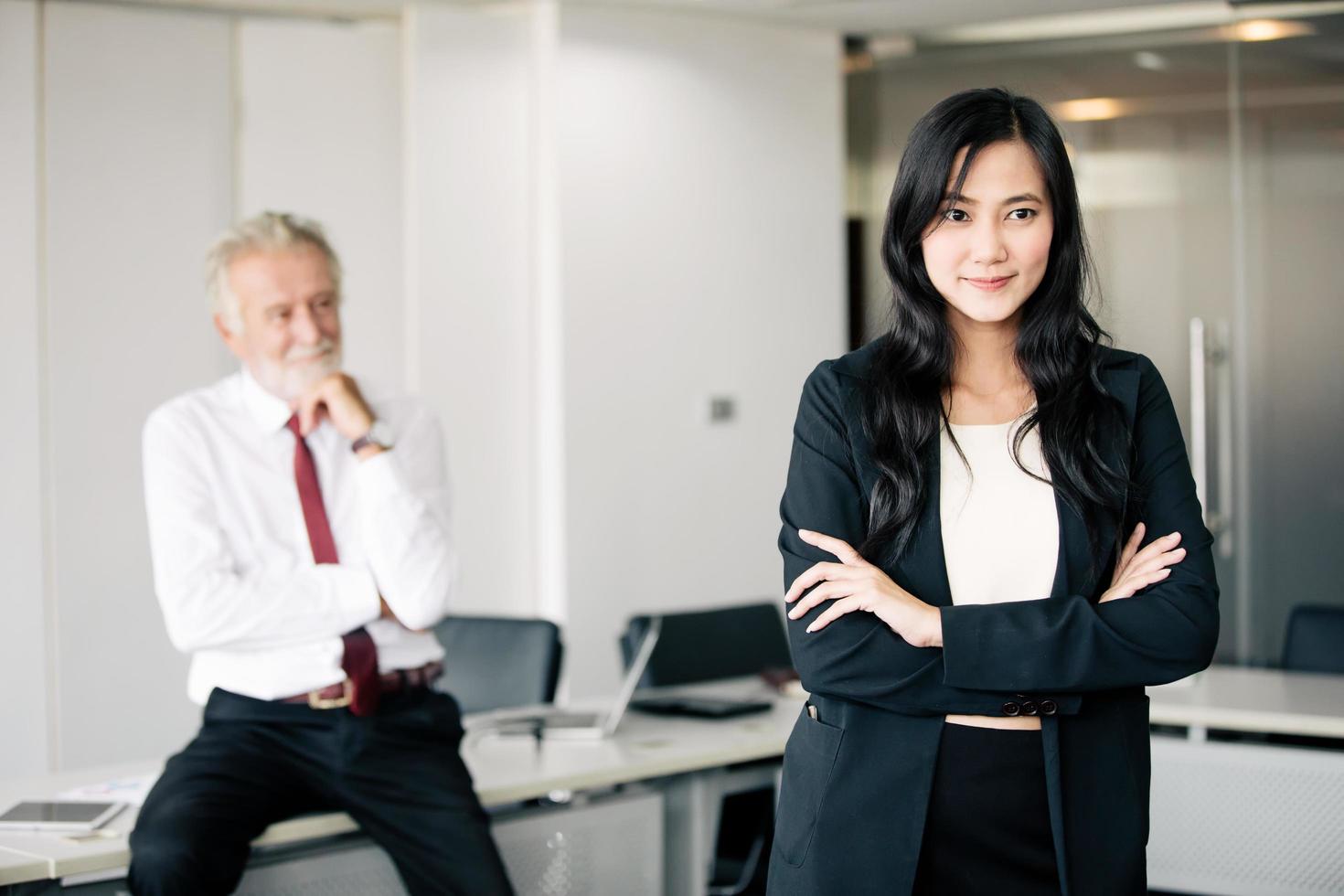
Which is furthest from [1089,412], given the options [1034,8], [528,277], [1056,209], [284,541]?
[1034,8]

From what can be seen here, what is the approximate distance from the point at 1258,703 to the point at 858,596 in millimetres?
2061

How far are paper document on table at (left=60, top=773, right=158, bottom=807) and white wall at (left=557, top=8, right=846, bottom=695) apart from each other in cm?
293

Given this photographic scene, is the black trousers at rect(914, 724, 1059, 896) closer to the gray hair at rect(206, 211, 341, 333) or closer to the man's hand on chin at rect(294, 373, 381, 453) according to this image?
the man's hand on chin at rect(294, 373, 381, 453)

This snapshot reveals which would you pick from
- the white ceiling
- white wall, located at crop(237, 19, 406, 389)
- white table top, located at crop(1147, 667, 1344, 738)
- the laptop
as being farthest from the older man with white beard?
the white ceiling

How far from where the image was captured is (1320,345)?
568 cm

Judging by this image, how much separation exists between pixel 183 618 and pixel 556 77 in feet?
11.4

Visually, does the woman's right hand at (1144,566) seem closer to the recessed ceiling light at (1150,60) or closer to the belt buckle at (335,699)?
the belt buckle at (335,699)

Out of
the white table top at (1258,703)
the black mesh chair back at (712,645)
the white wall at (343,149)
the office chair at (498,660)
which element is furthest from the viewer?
the white wall at (343,149)

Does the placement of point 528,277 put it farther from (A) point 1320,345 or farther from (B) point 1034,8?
(A) point 1320,345

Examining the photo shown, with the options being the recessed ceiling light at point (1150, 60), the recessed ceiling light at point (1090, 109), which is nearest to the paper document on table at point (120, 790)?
the recessed ceiling light at point (1090, 109)

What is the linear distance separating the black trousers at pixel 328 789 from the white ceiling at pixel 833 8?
11.6ft

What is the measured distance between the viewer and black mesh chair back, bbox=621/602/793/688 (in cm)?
388

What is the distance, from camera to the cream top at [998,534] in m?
1.83

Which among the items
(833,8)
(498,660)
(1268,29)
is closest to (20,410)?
(498,660)
